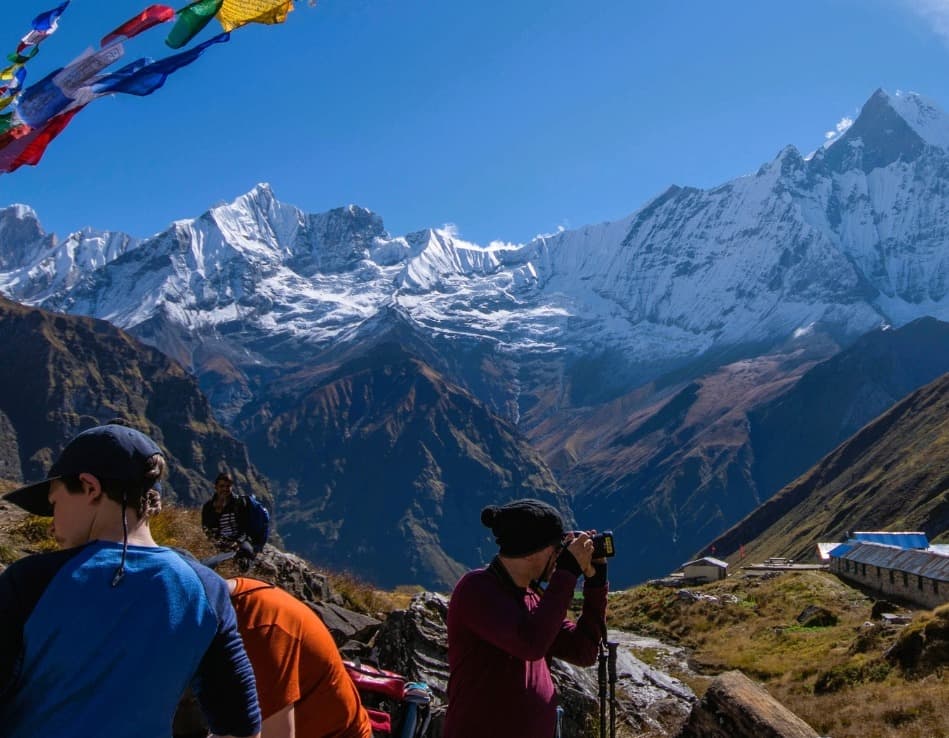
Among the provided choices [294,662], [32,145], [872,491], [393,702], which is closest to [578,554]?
[294,662]

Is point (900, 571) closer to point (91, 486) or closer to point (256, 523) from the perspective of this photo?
point (256, 523)

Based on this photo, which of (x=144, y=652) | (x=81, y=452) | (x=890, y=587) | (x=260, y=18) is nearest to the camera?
(x=144, y=652)

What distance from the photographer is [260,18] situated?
8820 mm

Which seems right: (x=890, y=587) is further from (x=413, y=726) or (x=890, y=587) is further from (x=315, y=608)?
(x=413, y=726)

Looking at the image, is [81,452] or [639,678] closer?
[81,452]

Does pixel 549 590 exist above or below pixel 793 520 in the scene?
above

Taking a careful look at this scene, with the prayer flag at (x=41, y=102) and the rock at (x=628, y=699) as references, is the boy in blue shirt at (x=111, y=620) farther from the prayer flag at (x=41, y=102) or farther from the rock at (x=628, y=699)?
the prayer flag at (x=41, y=102)

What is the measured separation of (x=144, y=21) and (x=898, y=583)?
4392 centimetres

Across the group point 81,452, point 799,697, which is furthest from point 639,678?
point 81,452

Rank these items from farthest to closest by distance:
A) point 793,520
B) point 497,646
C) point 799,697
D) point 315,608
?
1. point 793,520
2. point 799,697
3. point 315,608
4. point 497,646

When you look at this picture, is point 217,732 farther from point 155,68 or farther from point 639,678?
point 639,678

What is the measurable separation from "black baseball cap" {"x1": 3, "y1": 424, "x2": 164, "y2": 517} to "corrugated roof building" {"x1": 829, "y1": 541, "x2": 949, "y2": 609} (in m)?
40.3

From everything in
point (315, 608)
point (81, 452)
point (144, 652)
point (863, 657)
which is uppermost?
point (81, 452)

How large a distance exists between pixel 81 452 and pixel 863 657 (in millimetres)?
17234
